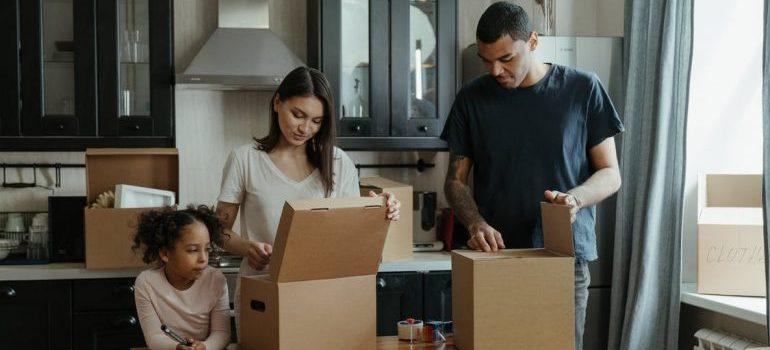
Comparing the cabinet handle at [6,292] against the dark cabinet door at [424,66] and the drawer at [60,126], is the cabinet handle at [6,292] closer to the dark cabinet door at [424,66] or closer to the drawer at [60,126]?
the drawer at [60,126]

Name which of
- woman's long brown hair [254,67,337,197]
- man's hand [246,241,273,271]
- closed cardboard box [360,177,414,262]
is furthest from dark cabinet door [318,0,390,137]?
man's hand [246,241,273,271]

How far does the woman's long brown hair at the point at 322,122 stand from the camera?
2344mm

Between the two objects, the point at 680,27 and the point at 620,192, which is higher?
the point at 680,27

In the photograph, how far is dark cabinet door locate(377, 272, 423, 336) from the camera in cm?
371

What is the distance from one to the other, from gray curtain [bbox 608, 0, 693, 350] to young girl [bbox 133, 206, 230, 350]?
5.84 ft

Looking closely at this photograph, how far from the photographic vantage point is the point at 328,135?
2416 millimetres

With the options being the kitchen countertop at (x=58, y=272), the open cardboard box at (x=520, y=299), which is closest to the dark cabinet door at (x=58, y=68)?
the kitchen countertop at (x=58, y=272)

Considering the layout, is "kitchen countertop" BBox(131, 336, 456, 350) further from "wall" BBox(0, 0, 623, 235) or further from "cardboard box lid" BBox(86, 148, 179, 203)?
"wall" BBox(0, 0, 623, 235)

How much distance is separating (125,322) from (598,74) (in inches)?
86.3

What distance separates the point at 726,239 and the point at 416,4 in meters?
1.70

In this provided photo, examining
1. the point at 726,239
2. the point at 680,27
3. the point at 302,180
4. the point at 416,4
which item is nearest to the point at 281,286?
the point at 302,180

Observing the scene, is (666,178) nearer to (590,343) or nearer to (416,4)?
(590,343)

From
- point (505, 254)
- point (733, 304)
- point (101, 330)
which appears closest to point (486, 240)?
point (505, 254)

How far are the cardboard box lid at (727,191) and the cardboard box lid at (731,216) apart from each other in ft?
0.17
